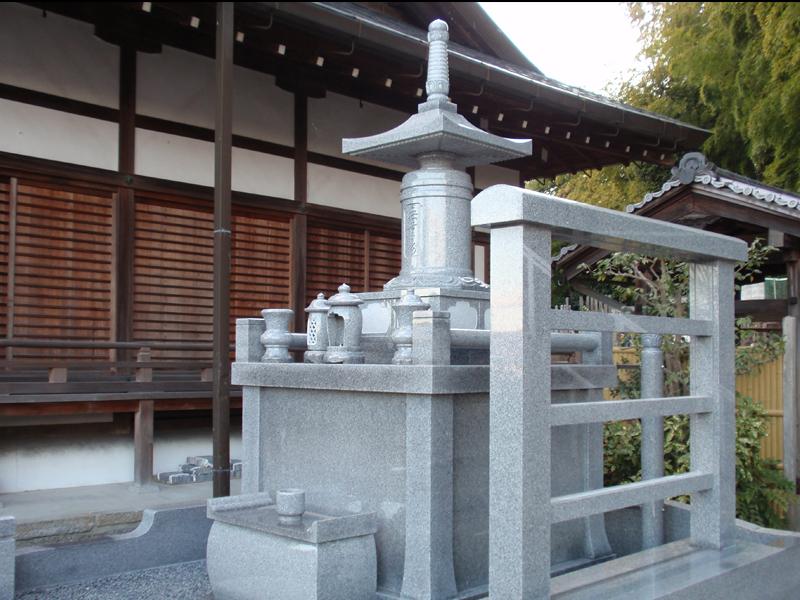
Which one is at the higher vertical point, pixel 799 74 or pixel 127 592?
pixel 799 74

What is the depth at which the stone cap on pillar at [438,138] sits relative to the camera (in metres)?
5.38

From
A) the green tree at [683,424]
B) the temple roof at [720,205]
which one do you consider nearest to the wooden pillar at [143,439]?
the green tree at [683,424]

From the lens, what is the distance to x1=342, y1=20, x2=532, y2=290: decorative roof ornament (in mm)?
5504

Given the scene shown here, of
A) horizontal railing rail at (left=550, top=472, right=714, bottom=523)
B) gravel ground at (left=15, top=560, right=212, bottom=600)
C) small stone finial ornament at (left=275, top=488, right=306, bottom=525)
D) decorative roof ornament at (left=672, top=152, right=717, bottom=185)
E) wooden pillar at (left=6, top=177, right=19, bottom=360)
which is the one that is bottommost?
gravel ground at (left=15, top=560, right=212, bottom=600)

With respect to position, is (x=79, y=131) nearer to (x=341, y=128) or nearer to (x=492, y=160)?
(x=341, y=128)

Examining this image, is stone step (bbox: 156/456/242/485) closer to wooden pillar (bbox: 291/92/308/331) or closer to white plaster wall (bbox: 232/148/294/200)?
wooden pillar (bbox: 291/92/308/331)

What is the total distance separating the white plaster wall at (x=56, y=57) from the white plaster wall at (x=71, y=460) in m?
3.21

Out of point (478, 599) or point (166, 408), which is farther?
point (166, 408)

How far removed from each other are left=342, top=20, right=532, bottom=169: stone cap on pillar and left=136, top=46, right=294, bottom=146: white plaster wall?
314cm

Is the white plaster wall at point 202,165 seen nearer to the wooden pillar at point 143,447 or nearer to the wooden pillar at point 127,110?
the wooden pillar at point 127,110

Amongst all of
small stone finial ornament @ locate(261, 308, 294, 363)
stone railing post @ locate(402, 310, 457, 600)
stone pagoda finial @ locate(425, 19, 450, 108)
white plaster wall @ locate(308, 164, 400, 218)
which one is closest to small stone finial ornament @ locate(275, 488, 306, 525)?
stone railing post @ locate(402, 310, 457, 600)

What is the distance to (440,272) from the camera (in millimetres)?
5547

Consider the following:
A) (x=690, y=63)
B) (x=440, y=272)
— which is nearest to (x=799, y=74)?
(x=690, y=63)

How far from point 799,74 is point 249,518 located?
32.6 ft
